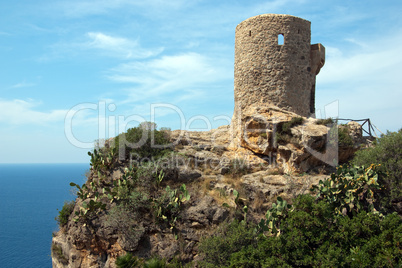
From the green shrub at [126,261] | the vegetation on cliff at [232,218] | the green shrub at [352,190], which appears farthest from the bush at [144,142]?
the green shrub at [352,190]

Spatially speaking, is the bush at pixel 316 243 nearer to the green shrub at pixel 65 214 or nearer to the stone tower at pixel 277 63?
the stone tower at pixel 277 63

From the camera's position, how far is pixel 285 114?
47.5ft

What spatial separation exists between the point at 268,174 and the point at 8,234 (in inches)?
1695

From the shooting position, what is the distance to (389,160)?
36.0ft

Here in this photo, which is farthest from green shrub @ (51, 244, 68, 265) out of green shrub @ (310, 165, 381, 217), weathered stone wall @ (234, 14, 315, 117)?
weathered stone wall @ (234, 14, 315, 117)

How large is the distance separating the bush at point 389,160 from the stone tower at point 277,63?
4262 millimetres

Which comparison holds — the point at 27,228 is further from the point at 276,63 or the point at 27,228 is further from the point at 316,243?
the point at 316,243

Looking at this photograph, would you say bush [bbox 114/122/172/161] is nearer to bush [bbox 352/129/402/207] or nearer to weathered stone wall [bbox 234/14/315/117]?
weathered stone wall [bbox 234/14/315/117]

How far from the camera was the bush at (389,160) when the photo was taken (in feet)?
34.9

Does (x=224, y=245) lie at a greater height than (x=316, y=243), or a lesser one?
lesser

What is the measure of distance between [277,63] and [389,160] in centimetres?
634

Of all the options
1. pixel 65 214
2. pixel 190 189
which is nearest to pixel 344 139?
pixel 190 189

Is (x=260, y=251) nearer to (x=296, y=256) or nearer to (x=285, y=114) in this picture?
(x=296, y=256)

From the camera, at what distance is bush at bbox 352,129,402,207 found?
10641 millimetres
